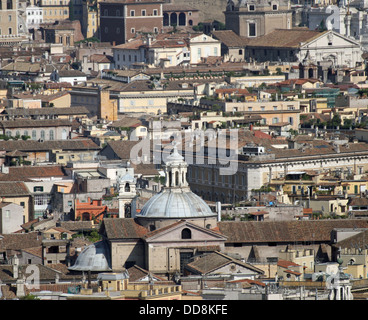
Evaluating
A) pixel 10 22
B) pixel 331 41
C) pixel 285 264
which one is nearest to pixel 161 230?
pixel 285 264

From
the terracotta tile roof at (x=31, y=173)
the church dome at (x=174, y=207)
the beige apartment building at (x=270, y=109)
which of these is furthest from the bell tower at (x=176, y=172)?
the beige apartment building at (x=270, y=109)

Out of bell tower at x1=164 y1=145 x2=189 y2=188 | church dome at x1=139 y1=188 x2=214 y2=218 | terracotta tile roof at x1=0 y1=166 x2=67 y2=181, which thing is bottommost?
terracotta tile roof at x1=0 y1=166 x2=67 y2=181

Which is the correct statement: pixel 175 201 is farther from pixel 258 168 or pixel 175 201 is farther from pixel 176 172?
pixel 258 168

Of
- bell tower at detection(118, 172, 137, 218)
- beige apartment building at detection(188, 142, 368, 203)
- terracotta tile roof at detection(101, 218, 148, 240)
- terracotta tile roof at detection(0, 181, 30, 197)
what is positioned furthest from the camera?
beige apartment building at detection(188, 142, 368, 203)

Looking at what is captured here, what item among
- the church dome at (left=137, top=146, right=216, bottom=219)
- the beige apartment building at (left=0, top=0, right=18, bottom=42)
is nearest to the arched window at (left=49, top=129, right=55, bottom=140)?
the church dome at (left=137, top=146, right=216, bottom=219)

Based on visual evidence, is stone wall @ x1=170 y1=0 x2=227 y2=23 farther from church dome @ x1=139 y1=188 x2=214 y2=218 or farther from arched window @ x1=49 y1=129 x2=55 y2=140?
church dome @ x1=139 y1=188 x2=214 y2=218

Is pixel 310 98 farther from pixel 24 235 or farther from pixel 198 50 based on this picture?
pixel 24 235

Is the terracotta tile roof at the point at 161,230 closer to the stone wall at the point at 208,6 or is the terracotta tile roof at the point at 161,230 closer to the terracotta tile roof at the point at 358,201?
the terracotta tile roof at the point at 358,201

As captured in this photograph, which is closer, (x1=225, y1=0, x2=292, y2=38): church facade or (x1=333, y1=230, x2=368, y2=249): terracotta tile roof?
(x1=333, y1=230, x2=368, y2=249): terracotta tile roof
